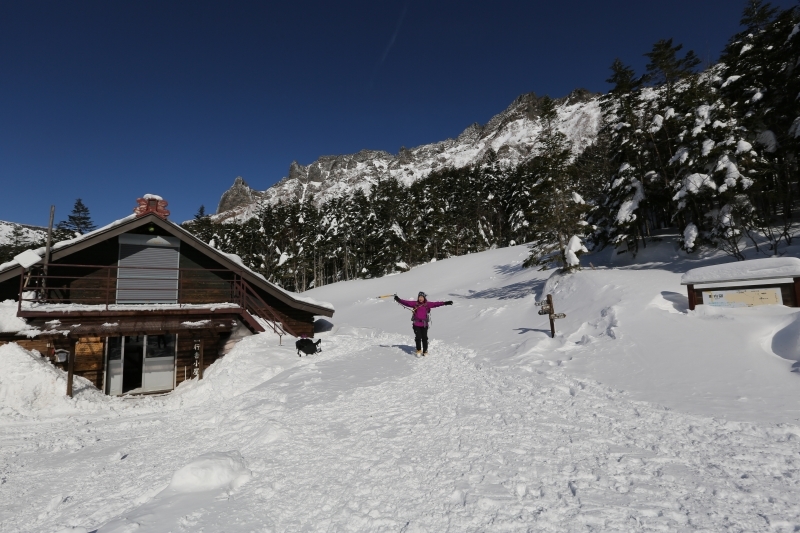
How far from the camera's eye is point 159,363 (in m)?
13.3

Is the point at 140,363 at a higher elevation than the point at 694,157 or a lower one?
lower

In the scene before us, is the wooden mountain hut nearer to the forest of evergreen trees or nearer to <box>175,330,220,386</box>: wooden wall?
<box>175,330,220,386</box>: wooden wall

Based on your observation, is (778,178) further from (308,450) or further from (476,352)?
(308,450)

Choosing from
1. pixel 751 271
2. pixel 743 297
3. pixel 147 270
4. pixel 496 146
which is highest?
pixel 496 146

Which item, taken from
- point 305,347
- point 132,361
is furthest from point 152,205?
point 305,347

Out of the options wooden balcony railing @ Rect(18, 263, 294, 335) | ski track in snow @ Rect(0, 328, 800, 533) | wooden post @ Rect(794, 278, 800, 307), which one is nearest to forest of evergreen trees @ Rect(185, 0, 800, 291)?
wooden post @ Rect(794, 278, 800, 307)

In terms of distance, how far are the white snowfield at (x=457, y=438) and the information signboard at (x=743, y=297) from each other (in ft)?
0.69

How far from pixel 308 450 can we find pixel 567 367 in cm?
587

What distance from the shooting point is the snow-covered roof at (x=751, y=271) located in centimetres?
737

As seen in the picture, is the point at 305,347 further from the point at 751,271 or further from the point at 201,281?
the point at 751,271

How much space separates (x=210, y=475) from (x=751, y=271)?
10567mm

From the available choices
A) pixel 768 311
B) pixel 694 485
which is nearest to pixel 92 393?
pixel 694 485

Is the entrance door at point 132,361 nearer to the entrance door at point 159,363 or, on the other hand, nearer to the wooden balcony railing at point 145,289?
the entrance door at point 159,363

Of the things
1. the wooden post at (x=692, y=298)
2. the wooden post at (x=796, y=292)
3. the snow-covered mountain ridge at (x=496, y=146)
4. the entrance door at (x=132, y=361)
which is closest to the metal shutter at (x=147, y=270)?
the entrance door at (x=132, y=361)
